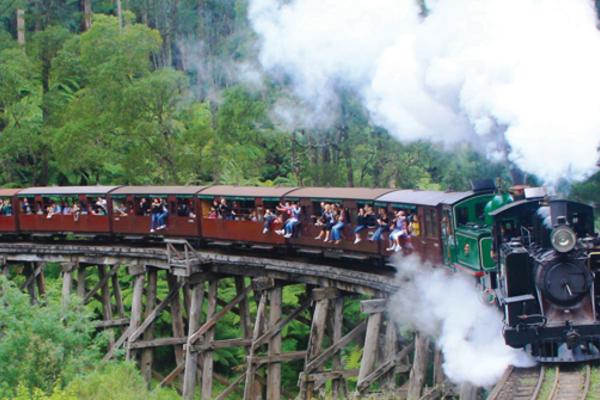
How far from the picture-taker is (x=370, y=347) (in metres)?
18.7

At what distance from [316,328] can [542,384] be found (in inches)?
279

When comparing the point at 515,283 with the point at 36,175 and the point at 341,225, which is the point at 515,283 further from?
the point at 36,175

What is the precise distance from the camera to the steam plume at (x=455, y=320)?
16250 millimetres

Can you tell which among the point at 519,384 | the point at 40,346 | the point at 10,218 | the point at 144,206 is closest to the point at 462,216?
the point at 519,384

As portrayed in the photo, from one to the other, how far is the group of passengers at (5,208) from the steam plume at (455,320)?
1464 cm

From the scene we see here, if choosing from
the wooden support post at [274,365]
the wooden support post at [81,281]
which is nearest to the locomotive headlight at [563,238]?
the wooden support post at [274,365]

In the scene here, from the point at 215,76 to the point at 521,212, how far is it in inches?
1236

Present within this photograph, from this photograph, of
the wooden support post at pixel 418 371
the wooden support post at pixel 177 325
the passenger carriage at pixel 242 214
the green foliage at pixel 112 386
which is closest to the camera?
the green foliage at pixel 112 386

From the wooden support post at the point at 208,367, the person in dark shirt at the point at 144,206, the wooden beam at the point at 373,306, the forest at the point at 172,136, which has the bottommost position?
the wooden support post at the point at 208,367

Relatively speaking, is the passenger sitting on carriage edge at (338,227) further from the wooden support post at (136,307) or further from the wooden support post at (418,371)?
the wooden support post at (136,307)

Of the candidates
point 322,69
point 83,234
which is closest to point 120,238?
point 83,234

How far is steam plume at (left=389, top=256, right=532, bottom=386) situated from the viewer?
1625 centimetres

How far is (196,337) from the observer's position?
22.6 m

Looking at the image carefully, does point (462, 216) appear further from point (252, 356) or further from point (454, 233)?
point (252, 356)
